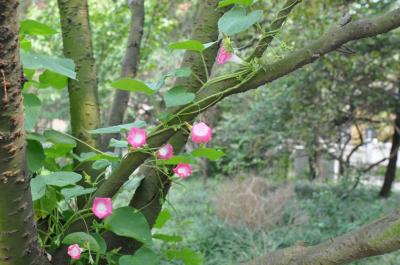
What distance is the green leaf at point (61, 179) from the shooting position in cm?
106

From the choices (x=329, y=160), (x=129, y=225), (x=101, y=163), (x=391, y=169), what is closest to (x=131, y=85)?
(x=101, y=163)

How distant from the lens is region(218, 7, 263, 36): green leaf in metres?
0.97

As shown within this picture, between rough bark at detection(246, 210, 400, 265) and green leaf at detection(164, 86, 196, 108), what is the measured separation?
1.19ft

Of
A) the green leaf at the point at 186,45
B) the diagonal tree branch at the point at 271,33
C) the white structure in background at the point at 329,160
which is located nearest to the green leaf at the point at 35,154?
the green leaf at the point at 186,45

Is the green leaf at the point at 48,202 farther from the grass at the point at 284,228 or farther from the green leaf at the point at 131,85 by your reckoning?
the grass at the point at 284,228

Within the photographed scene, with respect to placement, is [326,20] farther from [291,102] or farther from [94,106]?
[94,106]

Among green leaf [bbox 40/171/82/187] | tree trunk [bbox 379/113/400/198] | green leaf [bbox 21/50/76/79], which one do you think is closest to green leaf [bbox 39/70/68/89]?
green leaf [bbox 21/50/76/79]

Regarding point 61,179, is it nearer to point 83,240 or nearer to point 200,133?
point 83,240

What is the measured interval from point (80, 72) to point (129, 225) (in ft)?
1.73

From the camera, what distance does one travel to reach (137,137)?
1038mm

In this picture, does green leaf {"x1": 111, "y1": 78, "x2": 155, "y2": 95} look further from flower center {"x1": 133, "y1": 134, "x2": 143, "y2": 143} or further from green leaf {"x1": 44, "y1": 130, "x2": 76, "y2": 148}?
green leaf {"x1": 44, "y1": 130, "x2": 76, "y2": 148}

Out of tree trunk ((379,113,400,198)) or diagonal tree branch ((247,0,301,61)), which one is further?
tree trunk ((379,113,400,198))

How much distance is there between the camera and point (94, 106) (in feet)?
4.79

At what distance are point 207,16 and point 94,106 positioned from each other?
417mm
